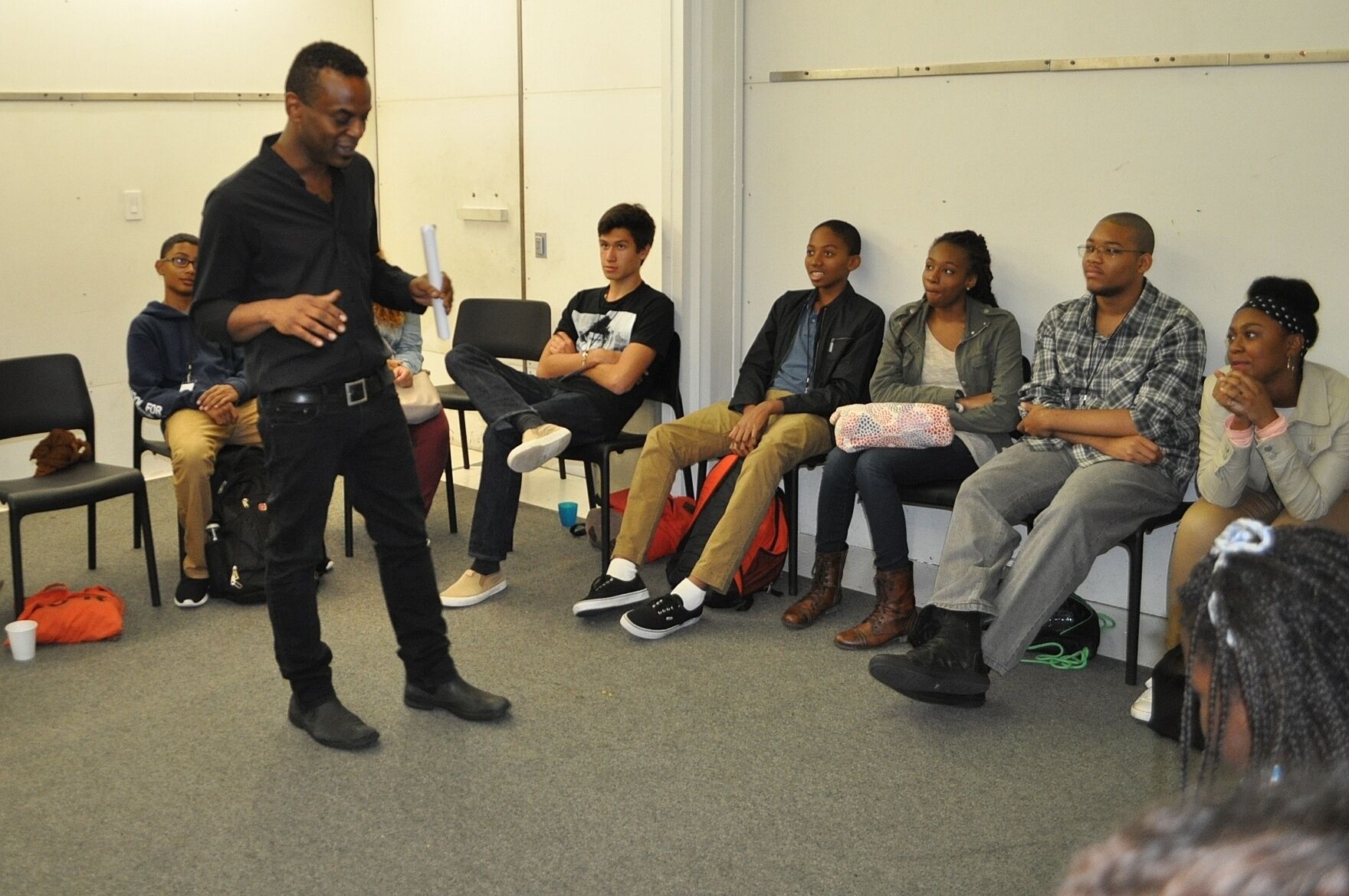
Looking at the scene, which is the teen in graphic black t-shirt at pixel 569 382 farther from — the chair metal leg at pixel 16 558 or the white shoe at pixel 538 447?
the chair metal leg at pixel 16 558

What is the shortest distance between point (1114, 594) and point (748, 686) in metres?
1.33

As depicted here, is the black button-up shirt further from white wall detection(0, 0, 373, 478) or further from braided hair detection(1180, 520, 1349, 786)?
white wall detection(0, 0, 373, 478)

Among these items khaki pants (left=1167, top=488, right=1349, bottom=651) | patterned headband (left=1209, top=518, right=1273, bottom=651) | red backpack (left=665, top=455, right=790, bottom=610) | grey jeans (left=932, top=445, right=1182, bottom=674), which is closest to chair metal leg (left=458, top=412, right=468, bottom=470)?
red backpack (left=665, top=455, right=790, bottom=610)

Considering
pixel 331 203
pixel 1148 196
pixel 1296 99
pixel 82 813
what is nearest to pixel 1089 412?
pixel 1148 196

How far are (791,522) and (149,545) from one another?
202 cm

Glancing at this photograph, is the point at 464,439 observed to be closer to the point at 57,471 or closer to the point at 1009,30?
the point at 57,471

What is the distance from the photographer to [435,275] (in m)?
3.04

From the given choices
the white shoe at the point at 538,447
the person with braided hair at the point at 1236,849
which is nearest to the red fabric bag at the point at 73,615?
the white shoe at the point at 538,447

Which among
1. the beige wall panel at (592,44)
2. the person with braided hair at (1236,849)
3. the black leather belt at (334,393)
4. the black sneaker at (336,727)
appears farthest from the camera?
the beige wall panel at (592,44)

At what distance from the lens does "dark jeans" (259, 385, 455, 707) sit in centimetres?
292

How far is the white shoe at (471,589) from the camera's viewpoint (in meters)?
4.12

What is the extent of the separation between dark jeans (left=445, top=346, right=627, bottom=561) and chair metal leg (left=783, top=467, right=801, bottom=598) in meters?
0.67

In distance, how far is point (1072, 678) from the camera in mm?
3605

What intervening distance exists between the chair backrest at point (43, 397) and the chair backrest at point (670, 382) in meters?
1.90
